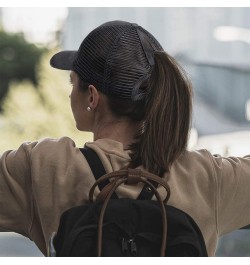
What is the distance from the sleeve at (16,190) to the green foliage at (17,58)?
1421 centimetres

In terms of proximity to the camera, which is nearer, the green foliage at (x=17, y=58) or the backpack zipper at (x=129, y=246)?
the backpack zipper at (x=129, y=246)

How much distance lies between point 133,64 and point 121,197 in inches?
9.1

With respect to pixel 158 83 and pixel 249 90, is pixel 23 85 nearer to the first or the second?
pixel 249 90

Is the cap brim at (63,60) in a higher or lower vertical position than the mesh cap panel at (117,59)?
lower

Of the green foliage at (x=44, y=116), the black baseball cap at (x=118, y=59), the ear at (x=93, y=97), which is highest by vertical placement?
the black baseball cap at (x=118, y=59)

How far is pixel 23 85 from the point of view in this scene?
14844 mm

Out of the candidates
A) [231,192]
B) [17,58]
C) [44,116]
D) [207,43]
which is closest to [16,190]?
[231,192]

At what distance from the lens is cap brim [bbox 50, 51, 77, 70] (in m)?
1.49

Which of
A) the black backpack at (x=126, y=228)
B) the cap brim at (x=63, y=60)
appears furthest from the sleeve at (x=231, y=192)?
the cap brim at (x=63, y=60)

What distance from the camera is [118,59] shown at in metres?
1.37

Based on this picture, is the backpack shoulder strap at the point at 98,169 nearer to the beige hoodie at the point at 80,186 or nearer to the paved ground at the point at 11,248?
the beige hoodie at the point at 80,186

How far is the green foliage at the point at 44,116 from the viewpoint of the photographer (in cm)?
996

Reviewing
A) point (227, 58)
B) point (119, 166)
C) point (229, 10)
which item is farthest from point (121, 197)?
point (229, 10)

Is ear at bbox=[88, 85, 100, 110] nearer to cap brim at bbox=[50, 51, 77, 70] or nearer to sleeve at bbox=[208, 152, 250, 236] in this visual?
cap brim at bbox=[50, 51, 77, 70]
